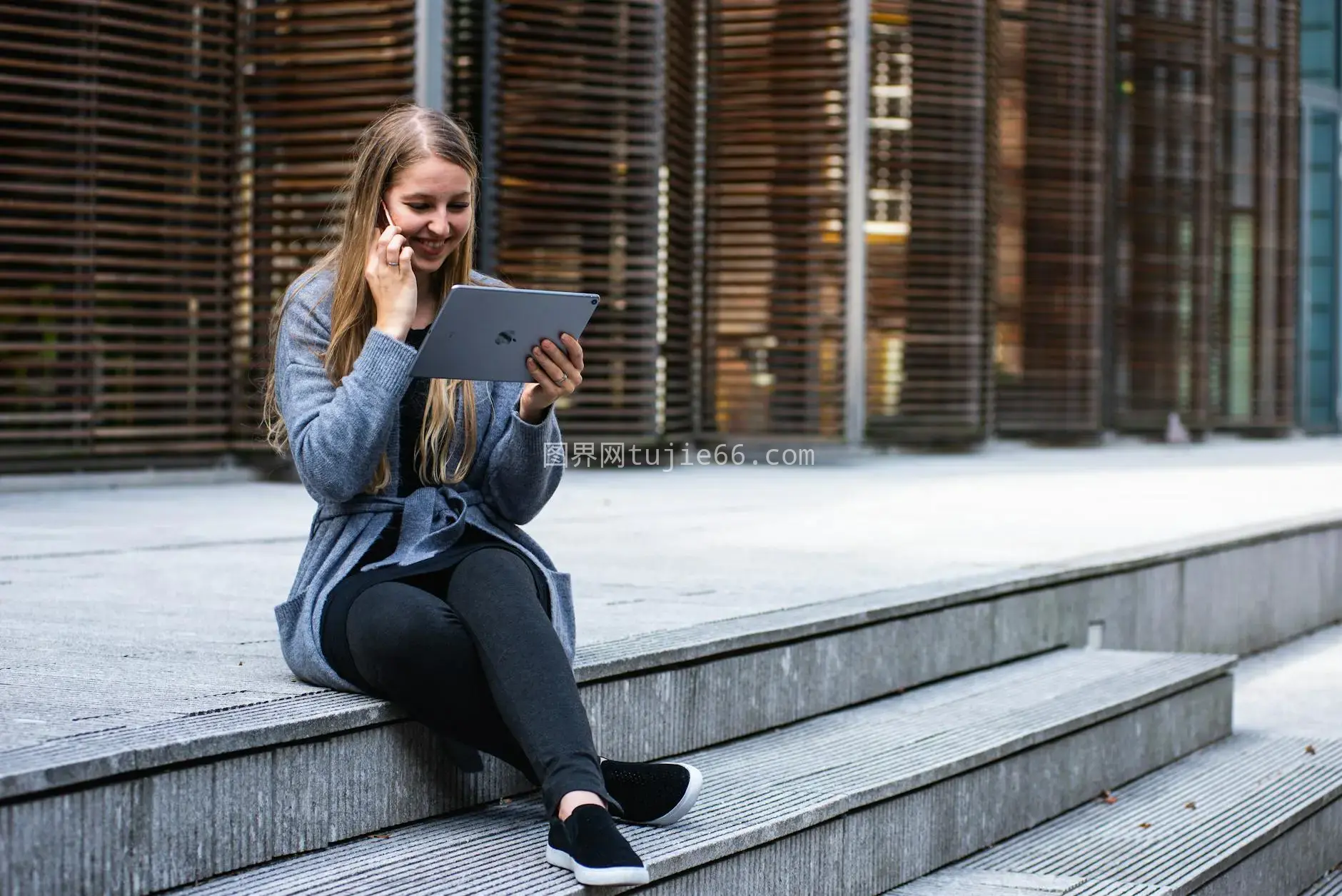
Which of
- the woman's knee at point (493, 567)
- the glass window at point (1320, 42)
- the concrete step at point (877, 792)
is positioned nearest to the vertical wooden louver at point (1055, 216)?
the glass window at point (1320, 42)

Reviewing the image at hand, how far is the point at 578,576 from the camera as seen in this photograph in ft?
16.7

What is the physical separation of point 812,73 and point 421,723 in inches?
411

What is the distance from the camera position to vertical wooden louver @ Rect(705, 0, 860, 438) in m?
12.7

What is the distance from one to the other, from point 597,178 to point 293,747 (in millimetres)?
8709

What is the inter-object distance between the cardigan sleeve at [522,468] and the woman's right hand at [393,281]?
0.30m

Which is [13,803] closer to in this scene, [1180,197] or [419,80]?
[419,80]

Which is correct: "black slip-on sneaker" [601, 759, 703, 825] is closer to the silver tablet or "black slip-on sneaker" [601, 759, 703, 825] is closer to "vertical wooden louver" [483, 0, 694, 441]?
the silver tablet

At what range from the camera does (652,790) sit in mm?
2959

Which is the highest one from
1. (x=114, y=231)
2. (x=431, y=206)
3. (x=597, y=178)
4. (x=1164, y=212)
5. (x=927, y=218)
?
(x=1164, y=212)

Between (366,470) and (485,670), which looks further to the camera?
(366,470)

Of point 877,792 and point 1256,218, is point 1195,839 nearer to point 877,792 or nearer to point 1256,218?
point 877,792

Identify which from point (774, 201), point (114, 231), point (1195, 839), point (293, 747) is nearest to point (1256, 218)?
point (774, 201)

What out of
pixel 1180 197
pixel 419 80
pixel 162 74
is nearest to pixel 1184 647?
pixel 419 80

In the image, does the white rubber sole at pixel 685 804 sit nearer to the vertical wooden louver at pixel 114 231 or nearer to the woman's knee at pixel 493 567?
the woman's knee at pixel 493 567
